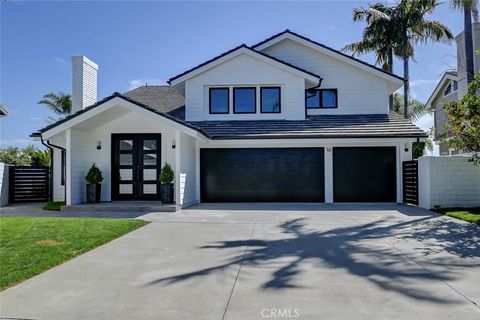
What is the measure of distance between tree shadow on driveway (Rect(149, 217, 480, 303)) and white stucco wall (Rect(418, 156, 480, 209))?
3093mm

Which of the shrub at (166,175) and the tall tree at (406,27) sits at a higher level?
the tall tree at (406,27)

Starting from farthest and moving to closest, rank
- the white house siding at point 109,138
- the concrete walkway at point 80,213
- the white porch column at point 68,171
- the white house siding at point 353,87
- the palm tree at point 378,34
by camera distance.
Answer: the palm tree at point 378,34 < the white house siding at point 353,87 < the white house siding at point 109,138 < the white porch column at point 68,171 < the concrete walkway at point 80,213

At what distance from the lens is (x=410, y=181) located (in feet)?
45.0

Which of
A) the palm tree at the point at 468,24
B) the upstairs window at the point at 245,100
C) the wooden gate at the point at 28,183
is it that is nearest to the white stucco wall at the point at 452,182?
the upstairs window at the point at 245,100

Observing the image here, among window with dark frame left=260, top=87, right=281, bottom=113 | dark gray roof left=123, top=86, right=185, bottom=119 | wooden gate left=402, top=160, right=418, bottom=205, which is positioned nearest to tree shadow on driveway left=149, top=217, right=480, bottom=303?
wooden gate left=402, top=160, right=418, bottom=205

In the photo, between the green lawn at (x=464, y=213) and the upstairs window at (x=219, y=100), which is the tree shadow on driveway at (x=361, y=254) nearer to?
the green lawn at (x=464, y=213)

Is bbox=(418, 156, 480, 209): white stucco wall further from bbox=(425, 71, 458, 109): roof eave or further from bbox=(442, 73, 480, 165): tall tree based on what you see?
bbox=(425, 71, 458, 109): roof eave

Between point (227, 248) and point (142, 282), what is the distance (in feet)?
6.95

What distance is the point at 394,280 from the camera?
4734 millimetres

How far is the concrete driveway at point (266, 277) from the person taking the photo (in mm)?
3818

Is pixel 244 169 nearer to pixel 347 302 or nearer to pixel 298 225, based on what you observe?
pixel 298 225

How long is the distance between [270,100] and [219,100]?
7.02ft

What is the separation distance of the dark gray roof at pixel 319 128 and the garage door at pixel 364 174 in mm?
849

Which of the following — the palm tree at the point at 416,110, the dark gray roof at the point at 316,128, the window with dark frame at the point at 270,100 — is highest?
the palm tree at the point at 416,110
